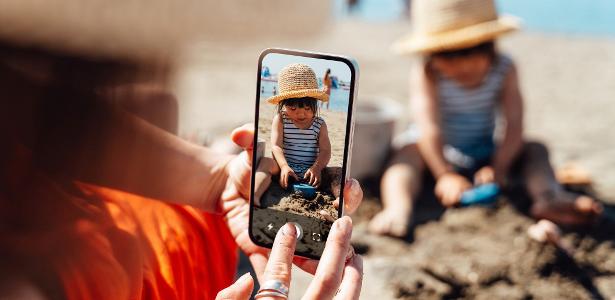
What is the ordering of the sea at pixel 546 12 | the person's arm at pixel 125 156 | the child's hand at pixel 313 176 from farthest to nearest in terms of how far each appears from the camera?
the sea at pixel 546 12 < the child's hand at pixel 313 176 < the person's arm at pixel 125 156

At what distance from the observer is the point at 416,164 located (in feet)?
6.82

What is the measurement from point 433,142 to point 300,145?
128cm

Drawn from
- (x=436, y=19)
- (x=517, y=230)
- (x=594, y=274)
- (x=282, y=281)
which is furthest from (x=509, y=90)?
(x=282, y=281)

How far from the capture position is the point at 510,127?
208 centimetres

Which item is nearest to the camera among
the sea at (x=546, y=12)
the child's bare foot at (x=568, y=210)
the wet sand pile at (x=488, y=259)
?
the wet sand pile at (x=488, y=259)

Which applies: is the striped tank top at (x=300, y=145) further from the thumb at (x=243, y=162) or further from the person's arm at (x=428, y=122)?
the person's arm at (x=428, y=122)

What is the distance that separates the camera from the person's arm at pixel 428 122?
2053 millimetres

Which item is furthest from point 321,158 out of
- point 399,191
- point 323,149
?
point 399,191

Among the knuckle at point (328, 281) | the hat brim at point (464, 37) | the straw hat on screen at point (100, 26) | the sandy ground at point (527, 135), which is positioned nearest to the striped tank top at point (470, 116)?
the hat brim at point (464, 37)

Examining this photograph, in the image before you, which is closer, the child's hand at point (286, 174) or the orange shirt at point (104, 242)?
the orange shirt at point (104, 242)

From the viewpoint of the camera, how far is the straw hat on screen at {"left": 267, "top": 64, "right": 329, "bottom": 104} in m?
0.82

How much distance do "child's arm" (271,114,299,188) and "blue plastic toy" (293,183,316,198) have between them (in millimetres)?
13

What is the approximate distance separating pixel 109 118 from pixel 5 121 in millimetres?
241

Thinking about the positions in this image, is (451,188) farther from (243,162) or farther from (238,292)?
(238,292)
